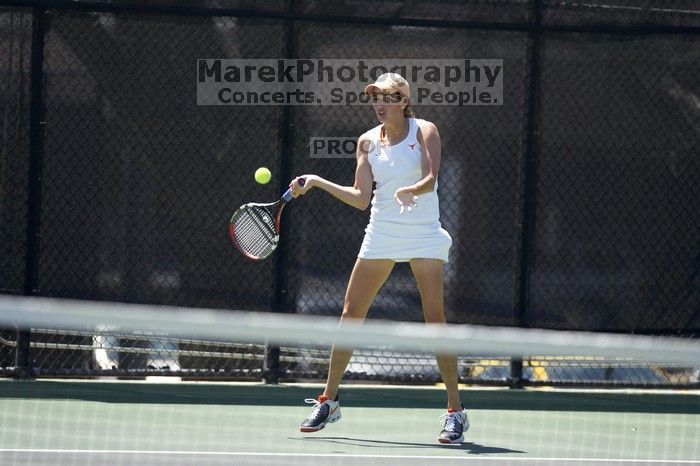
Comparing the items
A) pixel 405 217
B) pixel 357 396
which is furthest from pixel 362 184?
pixel 357 396

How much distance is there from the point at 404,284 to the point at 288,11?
1.73 m

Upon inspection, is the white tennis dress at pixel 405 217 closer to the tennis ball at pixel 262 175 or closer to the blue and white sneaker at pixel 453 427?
the blue and white sneaker at pixel 453 427

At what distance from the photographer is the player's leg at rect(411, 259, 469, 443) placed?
5.82 meters

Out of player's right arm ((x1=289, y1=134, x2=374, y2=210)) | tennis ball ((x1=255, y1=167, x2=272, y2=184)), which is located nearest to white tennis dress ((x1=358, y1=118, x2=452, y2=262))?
player's right arm ((x1=289, y1=134, x2=374, y2=210))

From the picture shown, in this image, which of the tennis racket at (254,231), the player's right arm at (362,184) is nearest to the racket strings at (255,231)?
the tennis racket at (254,231)

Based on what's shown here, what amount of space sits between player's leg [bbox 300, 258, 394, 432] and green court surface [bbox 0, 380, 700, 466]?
0.40ft

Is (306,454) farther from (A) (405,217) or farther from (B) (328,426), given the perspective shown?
(A) (405,217)

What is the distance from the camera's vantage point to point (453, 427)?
582 cm

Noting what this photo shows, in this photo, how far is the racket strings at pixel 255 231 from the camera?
637 cm

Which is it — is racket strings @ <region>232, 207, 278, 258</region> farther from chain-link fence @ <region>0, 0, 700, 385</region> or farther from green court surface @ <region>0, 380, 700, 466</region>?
chain-link fence @ <region>0, 0, 700, 385</region>

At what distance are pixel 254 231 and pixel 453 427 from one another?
140 centimetres

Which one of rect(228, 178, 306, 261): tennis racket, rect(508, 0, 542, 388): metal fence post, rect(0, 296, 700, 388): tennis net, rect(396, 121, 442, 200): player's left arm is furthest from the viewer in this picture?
rect(508, 0, 542, 388): metal fence post

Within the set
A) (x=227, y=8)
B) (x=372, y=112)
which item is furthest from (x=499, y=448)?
(x=227, y=8)

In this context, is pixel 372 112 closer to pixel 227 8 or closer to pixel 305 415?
pixel 227 8
